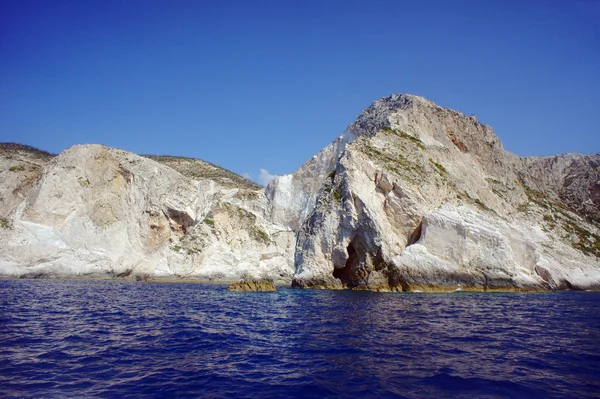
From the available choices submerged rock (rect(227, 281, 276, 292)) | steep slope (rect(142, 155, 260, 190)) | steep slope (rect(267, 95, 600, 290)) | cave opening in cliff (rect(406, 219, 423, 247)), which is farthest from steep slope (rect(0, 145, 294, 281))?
cave opening in cliff (rect(406, 219, 423, 247))

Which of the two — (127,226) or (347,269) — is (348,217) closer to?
(347,269)

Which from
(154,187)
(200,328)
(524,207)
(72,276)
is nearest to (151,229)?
(154,187)

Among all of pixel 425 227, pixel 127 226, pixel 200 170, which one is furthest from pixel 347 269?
pixel 200 170

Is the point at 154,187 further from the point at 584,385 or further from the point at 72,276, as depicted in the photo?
the point at 584,385

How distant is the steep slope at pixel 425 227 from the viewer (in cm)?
4138

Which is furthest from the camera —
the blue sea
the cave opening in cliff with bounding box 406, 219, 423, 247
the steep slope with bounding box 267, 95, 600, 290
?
the cave opening in cliff with bounding box 406, 219, 423, 247

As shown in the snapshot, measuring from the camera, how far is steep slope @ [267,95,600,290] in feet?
136

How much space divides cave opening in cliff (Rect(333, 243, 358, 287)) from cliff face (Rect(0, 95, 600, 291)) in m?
0.14

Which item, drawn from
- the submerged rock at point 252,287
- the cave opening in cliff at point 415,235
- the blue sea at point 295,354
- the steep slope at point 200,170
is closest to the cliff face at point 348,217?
the cave opening in cliff at point 415,235

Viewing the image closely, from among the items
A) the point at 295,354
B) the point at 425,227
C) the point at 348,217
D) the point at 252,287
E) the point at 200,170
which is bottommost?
the point at 252,287

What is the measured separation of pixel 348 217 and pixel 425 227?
27.3 feet

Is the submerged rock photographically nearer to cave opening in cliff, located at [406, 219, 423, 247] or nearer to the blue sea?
cave opening in cliff, located at [406, 219, 423, 247]

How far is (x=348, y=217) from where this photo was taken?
150 ft

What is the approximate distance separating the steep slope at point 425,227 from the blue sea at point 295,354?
1861cm
